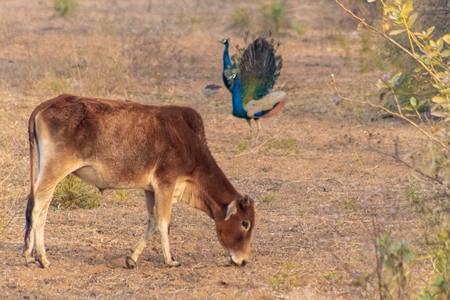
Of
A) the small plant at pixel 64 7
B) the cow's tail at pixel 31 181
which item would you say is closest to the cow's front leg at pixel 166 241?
the cow's tail at pixel 31 181

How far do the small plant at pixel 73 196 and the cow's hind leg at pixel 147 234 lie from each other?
1.58 m

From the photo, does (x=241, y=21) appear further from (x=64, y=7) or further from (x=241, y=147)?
(x=241, y=147)

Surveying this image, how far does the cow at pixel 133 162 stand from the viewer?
5.75 metres

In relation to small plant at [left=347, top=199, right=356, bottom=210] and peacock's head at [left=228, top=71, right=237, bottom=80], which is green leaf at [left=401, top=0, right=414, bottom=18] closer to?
small plant at [left=347, top=199, right=356, bottom=210]

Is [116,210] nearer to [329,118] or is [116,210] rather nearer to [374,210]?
[374,210]

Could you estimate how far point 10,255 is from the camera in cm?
623

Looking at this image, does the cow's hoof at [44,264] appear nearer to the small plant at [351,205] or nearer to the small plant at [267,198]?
the small plant at [267,198]

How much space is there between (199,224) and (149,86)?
300 inches

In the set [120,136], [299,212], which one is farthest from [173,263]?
[299,212]

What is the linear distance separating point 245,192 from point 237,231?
260cm

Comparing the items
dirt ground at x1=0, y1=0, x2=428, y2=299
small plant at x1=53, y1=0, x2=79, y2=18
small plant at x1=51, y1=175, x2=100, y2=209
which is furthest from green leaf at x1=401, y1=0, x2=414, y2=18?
small plant at x1=53, y1=0, x2=79, y2=18

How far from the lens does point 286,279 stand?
5777 millimetres

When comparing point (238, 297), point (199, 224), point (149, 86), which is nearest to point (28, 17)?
point (149, 86)

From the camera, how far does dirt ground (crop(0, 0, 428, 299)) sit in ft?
18.7
